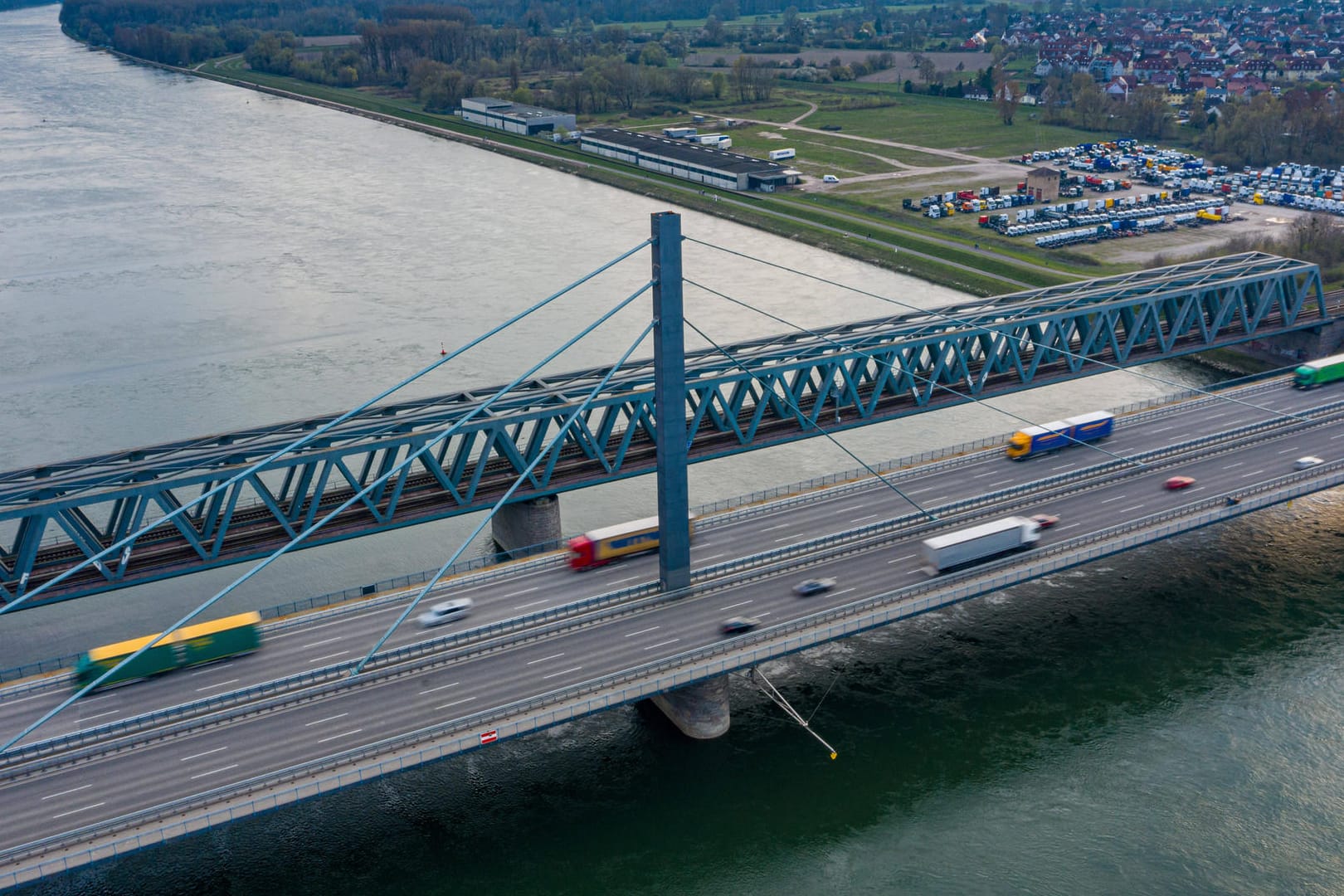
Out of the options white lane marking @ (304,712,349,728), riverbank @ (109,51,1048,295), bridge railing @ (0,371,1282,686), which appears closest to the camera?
white lane marking @ (304,712,349,728)

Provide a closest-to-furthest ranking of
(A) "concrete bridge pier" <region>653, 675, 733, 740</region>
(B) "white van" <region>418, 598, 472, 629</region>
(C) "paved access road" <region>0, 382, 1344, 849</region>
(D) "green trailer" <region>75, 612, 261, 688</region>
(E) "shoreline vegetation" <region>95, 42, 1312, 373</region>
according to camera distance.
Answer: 1. (C) "paved access road" <region>0, 382, 1344, 849</region>
2. (D) "green trailer" <region>75, 612, 261, 688</region>
3. (A) "concrete bridge pier" <region>653, 675, 733, 740</region>
4. (B) "white van" <region>418, 598, 472, 629</region>
5. (E) "shoreline vegetation" <region>95, 42, 1312, 373</region>

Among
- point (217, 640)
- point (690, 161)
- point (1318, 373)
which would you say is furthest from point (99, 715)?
point (690, 161)

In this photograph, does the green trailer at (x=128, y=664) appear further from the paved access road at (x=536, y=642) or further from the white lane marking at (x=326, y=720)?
→ the white lane marking at (x=326, y=720)

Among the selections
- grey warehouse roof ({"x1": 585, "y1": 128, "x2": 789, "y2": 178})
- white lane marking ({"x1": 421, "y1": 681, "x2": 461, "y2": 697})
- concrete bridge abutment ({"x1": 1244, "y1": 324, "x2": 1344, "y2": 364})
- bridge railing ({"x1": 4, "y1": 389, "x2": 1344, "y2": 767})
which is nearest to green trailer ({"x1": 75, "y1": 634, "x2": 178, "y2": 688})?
bridge railing ({"x1": 4, "y1": 389, "x2": 1344, "y2": 767})

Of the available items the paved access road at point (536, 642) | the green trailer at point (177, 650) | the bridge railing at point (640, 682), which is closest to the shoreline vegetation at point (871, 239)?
the paved access road at point (536, 642)

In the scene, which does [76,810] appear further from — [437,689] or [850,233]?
[850,233]

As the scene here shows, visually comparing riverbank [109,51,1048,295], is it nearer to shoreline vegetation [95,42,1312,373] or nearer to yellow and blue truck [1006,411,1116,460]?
shoreline vegetation [95,42,1312,373]
